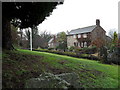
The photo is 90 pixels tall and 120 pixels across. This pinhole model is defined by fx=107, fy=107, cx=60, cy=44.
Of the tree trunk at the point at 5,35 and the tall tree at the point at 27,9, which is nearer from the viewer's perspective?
the tall tree at the point at 27,9

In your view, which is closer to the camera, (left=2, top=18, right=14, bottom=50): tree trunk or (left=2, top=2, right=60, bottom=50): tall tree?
(left=2, top=2, right=60, bottom=50): tall tree

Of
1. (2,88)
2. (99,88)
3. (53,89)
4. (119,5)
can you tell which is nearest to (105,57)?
(119,5)

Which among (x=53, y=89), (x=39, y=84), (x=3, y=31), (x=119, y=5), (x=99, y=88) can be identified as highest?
(x=119, y=5)

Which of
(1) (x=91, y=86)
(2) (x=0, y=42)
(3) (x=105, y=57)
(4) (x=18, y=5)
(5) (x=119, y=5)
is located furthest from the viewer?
(3) (x=105, y=57)

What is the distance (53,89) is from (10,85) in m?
1.06

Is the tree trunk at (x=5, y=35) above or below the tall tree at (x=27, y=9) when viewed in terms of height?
below

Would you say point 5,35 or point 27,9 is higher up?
point 27,9

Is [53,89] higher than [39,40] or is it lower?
lower

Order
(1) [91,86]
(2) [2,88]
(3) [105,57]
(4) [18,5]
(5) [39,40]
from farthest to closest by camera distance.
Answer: (5) [39,40], (3) [105,57], (4) [18,5], (1) [91,86], (2) [2,88]

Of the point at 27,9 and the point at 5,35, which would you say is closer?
the point at 27,9

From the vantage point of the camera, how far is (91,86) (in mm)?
3756

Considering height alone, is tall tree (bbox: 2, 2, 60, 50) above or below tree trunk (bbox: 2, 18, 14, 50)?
above

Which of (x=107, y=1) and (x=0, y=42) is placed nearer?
(x=0, y=42)

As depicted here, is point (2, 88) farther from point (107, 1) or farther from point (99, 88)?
point (107, 1)
